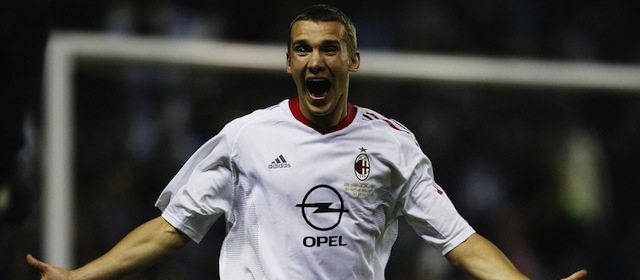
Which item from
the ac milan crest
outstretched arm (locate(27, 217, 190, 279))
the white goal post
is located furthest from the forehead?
the white goal post

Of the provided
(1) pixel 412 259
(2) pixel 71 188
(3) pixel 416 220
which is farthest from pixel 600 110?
(3) pixel 416 220

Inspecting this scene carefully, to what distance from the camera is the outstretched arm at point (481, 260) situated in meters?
4.87

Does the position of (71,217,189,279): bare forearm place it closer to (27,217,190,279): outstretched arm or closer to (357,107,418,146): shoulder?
(27,217,190,279): outstretched arm

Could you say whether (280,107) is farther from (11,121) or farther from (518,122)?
(518,122)

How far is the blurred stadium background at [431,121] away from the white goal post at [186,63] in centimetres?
6

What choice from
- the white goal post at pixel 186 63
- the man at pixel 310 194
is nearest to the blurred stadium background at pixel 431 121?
the white goal post at pixel 186 63

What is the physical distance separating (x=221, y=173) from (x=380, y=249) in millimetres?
726

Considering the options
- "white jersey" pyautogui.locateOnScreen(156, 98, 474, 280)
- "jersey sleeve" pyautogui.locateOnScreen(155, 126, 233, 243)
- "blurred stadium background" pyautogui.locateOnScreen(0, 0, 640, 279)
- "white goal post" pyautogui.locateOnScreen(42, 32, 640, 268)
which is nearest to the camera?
"white jersey" pyautogui.locateOnScreen(156, 98, 474, 280)

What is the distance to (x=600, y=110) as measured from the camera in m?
10.4

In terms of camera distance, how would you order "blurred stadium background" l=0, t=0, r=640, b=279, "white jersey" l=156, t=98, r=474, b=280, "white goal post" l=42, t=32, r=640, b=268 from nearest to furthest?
"white jersey" l=156, t=98, r=474, b=280, "white goal post" l=42, t=32, r=640, b=268, "blurred stadium background" l=0, t=0, r=640, b=279

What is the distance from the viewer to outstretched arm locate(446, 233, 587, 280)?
4871mm

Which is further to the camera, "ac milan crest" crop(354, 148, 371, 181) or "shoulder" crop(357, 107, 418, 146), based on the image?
"shoulder" crop(357, 107, 418, 146)

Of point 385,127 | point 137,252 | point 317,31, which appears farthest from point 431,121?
point 137,252

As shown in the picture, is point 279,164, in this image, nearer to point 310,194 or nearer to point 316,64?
point 310,194
